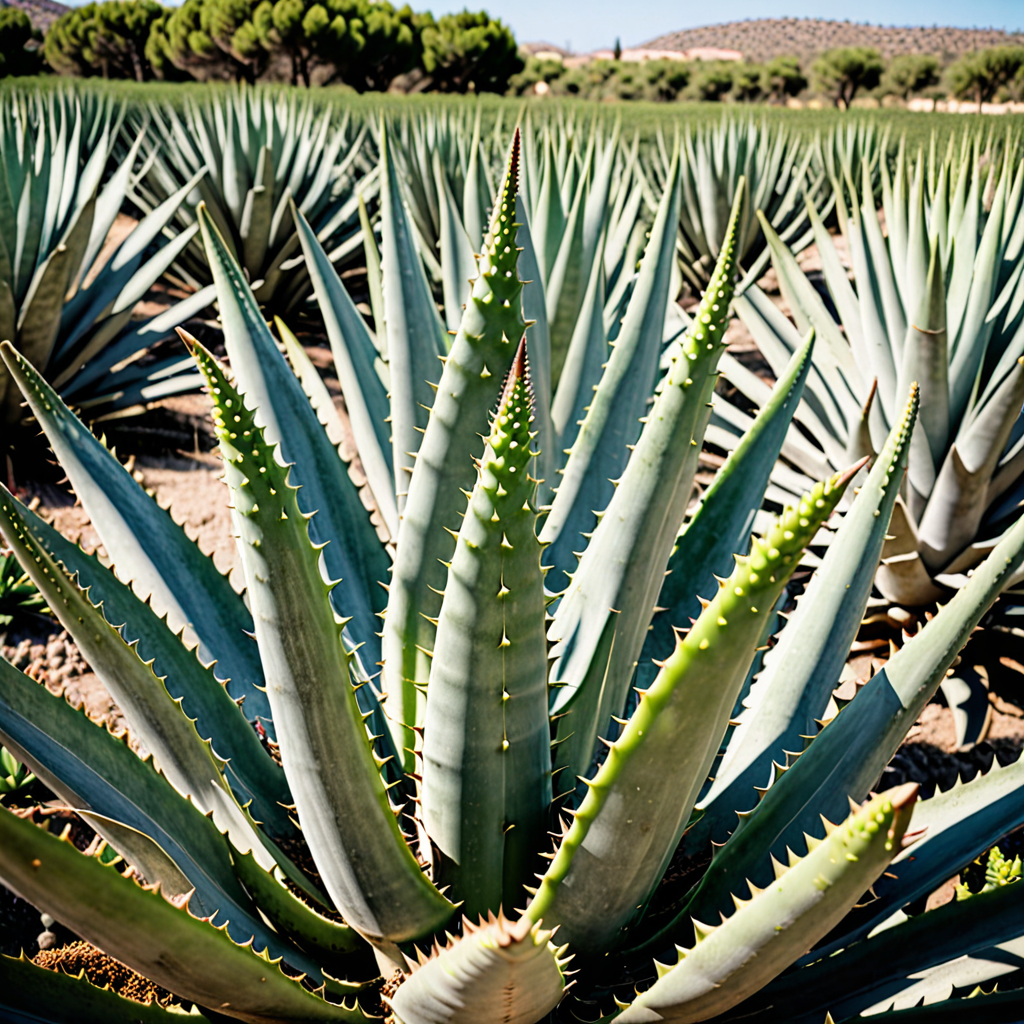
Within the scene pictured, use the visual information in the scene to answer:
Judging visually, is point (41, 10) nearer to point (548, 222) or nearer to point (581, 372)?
point (548, 222)

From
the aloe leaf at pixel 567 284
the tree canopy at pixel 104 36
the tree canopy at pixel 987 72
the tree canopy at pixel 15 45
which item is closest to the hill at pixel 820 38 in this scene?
the tree canopy at pixel 987 72

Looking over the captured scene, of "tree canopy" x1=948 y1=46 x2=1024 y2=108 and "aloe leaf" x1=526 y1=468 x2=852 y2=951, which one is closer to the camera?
"aloe leaf" x1=526 y1=468 x2=852 y2=951

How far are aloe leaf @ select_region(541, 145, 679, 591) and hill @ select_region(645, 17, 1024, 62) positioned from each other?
89.4 meters

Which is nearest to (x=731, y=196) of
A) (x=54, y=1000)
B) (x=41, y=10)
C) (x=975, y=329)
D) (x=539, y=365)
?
(x=975, y=329)

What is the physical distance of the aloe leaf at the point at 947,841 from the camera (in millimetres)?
1114

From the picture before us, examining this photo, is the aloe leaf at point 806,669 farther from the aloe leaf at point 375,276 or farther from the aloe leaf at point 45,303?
the aloe leaf at point 45,303

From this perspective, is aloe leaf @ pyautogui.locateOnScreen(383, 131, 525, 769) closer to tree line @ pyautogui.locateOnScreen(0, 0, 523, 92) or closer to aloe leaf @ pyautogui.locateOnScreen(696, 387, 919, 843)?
aloe leaf @ pyautogui.locateOnScreen(696, 387, 919, 843)

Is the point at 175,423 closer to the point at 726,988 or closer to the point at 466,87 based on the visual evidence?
the point at 726,988

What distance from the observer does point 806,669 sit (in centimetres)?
119

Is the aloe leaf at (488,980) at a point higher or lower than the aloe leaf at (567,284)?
lower

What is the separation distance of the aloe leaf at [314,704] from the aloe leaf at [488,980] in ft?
0.36

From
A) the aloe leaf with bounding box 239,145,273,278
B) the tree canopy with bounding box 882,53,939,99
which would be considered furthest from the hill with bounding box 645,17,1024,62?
the aloe leaf with bounding box 239,145,273,278

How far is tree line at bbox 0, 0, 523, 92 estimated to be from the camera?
125 ft

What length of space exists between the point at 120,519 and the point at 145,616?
0.18m
